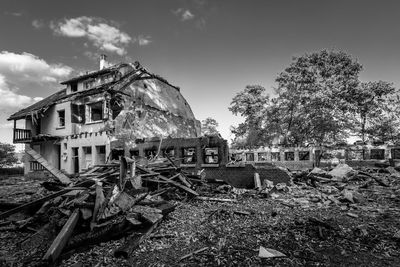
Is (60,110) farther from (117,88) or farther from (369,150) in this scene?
(369,150)

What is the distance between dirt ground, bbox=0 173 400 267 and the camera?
4168 mm

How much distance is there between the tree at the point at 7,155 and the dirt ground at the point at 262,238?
1315 inches

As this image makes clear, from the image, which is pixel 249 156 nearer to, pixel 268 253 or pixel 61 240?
pixel 268 253

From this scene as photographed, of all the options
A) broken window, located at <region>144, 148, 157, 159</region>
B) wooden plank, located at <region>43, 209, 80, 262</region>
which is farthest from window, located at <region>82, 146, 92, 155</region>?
wooden plank, located at <region>43, 209, 80, 262</region>

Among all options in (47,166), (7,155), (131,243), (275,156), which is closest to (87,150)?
(47,166)

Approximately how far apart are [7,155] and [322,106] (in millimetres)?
38588

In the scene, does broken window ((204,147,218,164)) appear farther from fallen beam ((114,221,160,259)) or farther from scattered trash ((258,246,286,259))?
scattered trash ((258,246,286,259))

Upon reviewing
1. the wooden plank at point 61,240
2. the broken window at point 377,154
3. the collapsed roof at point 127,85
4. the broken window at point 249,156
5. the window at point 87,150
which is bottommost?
the wooden plank at point 61,240

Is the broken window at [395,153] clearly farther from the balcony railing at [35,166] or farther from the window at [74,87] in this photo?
the balcony railing at [35,166]

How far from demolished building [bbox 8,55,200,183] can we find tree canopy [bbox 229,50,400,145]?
8.76m

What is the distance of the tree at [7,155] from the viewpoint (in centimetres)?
3145

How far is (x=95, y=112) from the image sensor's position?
2005 centimetres

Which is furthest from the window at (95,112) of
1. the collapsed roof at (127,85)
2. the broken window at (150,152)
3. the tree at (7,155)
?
the tree at (7,155)

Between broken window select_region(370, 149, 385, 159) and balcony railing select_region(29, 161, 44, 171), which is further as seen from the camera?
balcony railing select_region(29, 161, 44, 171)
